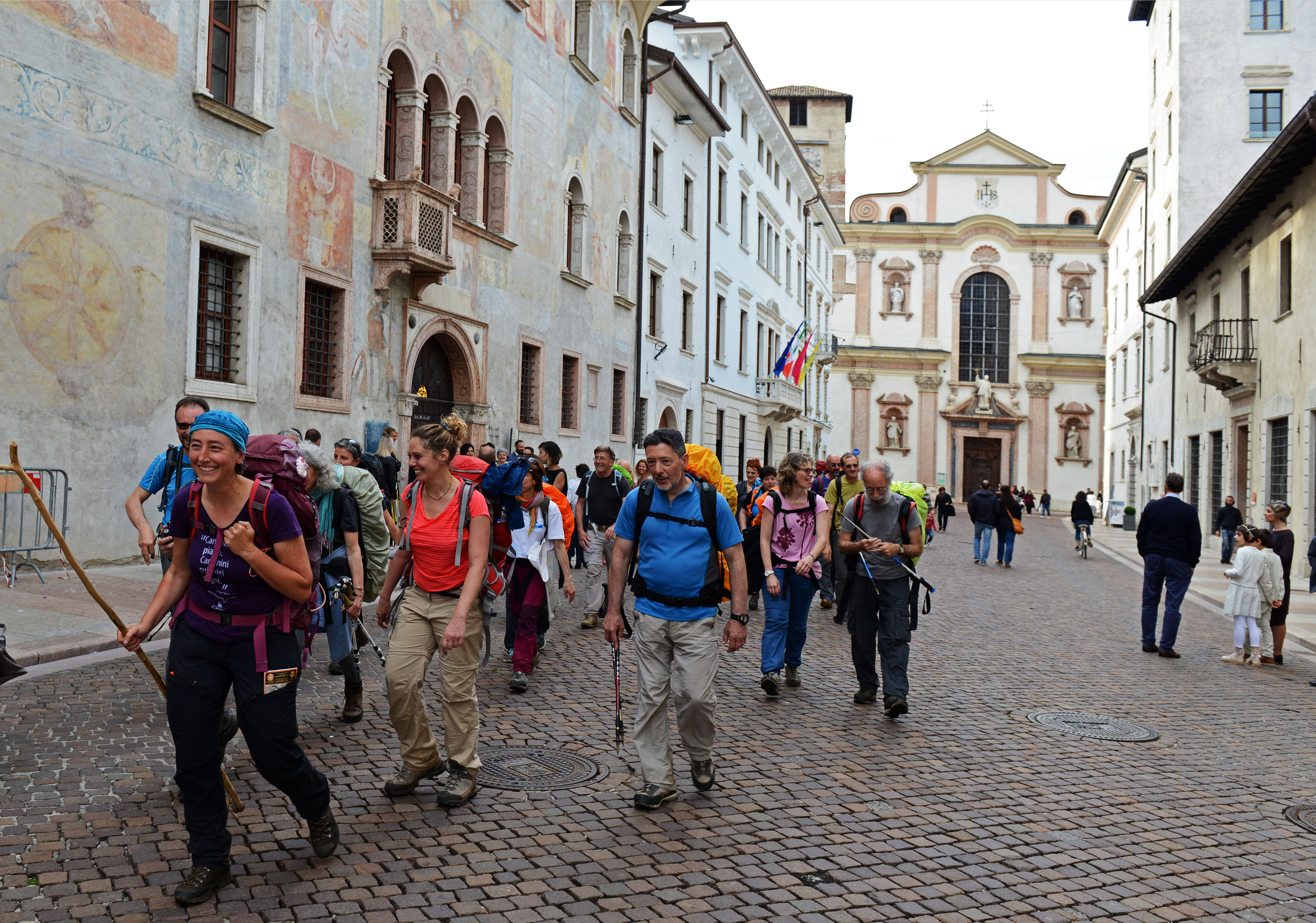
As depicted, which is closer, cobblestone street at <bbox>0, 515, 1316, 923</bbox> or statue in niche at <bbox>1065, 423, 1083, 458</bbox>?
cobblestone street at <bbox>0, 515, 1316, 923</bbox>

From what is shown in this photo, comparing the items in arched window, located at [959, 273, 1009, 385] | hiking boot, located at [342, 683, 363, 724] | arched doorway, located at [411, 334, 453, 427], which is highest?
arched window, located at [959, 273, 1009, 385]

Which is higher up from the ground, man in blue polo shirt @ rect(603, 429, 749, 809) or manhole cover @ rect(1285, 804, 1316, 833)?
man in blue polo shirt @ rect(603, 429, 749, 809)

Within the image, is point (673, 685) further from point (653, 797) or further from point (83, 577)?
point (83, 577)

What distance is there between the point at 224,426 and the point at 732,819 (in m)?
2.90

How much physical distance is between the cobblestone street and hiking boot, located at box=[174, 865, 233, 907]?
48 millimetres

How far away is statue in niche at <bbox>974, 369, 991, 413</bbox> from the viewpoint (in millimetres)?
61719

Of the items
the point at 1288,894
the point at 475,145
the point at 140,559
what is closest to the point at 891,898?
the point at 1288,894

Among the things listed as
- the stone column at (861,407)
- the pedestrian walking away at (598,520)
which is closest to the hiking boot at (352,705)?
the pedestrian walking away at (598,520)

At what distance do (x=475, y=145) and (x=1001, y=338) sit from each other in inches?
1926

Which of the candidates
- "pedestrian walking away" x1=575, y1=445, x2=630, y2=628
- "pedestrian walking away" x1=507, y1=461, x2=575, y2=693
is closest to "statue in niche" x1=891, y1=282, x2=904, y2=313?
"pedestrian walking away" x1=575, y1=445, x2=630, y2=628

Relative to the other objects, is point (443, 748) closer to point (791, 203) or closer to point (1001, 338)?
point (791, 203)

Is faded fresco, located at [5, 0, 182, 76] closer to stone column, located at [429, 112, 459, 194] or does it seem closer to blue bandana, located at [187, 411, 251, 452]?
stone column, located at [429, 112, 459, 194]

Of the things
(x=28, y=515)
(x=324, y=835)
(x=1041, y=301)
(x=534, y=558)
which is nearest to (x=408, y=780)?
(x=324, y=835)

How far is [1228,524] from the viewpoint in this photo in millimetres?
22406
